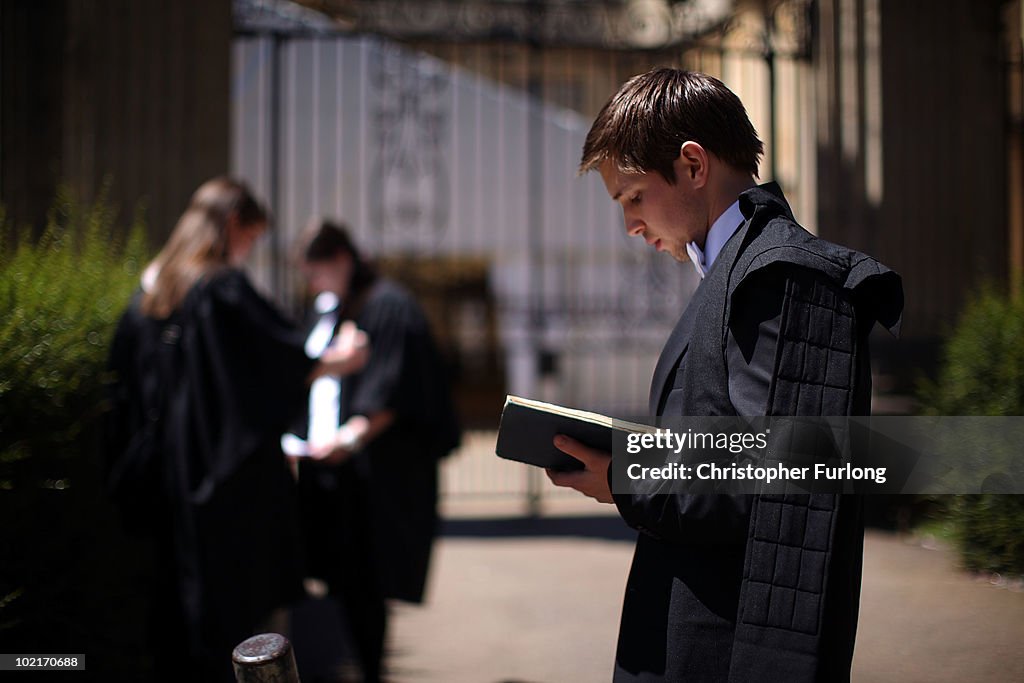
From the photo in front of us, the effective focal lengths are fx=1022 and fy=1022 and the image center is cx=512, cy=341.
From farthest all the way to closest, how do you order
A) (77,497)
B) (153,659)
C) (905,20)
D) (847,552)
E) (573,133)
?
(573,133) < (905,20) < (153,659) < (77,497) < (847,552)

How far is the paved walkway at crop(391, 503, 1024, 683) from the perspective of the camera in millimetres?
3518

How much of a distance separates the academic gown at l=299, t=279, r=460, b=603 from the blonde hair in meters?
0.83

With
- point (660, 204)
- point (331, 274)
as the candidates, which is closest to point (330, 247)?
point (331, 274)

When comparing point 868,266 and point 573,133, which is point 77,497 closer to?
point 868,266

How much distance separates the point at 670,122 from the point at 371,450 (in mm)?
2744

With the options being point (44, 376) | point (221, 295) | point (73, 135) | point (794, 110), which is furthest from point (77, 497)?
point (794, 110)

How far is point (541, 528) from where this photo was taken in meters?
7.74

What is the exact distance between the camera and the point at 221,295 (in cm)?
339

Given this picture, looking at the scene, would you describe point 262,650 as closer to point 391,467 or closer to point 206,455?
point 206,455

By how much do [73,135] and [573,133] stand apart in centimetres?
419

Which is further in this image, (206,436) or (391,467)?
(391,467)

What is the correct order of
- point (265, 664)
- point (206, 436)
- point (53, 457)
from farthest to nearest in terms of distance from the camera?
point (206, 436), point (53, 457), point (265, 664)

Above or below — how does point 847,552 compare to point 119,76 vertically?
below

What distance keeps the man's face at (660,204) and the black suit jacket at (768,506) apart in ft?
0.33
